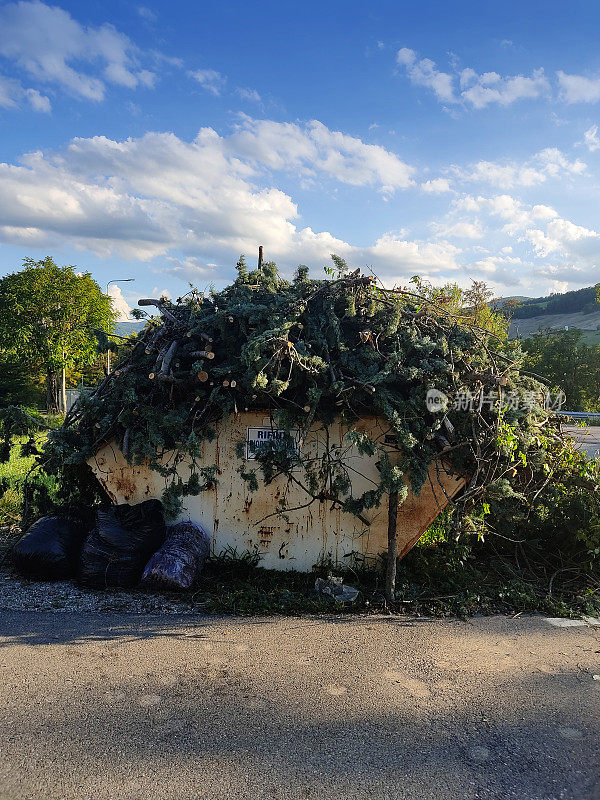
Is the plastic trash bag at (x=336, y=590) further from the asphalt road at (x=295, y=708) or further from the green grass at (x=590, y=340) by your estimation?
the green grass at (x=590, y=340)

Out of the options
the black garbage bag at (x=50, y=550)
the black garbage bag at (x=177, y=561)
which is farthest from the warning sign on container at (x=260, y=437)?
the black garbage bag at (x=50, y=550)

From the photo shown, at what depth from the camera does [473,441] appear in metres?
4.60

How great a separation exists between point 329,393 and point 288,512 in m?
1.18

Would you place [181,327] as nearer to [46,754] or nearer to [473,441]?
[473,441]

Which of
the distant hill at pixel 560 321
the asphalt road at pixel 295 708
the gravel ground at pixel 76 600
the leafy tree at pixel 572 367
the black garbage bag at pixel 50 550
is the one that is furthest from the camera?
the distant hill at pixel 560 321

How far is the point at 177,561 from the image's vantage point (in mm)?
4617

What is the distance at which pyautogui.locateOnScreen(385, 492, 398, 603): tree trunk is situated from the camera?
15.0ft

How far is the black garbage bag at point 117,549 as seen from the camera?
15.3ft

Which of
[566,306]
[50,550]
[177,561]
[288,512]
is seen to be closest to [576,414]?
[288,512]

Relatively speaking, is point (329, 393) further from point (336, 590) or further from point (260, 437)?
point (336, 590)

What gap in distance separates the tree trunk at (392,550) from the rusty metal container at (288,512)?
0.25 meters

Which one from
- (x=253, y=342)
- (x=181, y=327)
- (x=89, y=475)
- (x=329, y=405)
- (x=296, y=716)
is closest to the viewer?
(x=296, y=716)

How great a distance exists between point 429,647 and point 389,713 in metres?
0.92

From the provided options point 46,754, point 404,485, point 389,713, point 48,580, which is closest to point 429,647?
point 389,713
